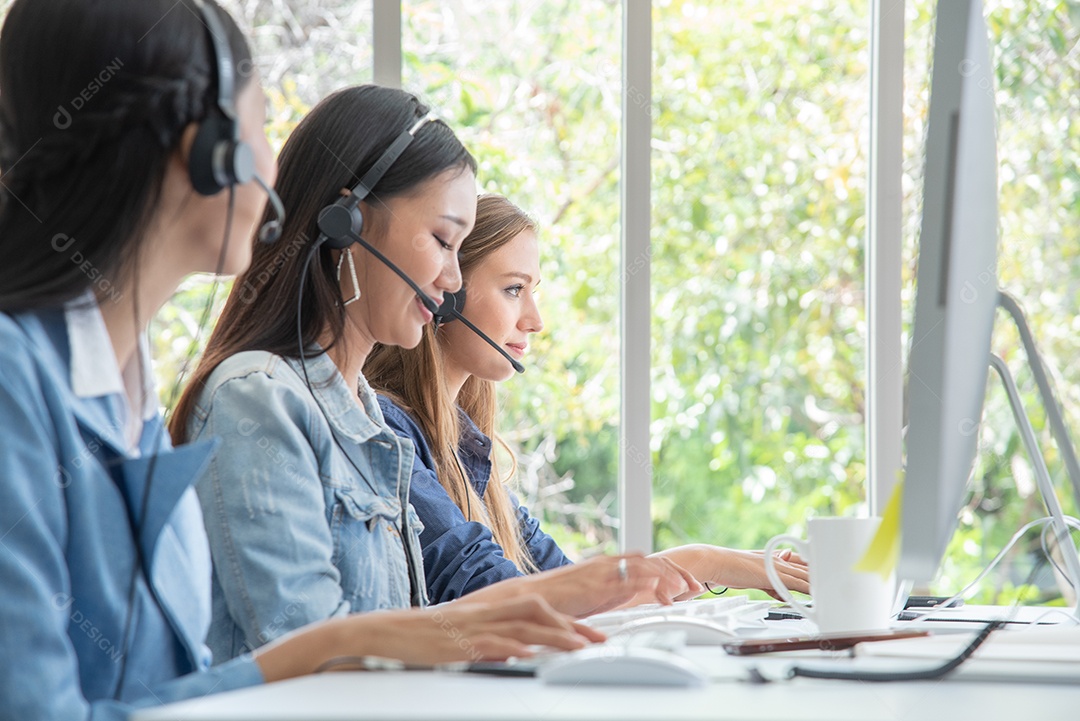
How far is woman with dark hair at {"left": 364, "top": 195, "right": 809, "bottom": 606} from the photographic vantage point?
4.95ft

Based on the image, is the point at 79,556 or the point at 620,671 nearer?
the point at 620,671

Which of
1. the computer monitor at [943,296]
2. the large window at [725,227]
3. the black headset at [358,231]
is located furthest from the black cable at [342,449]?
the large window at [725,227]

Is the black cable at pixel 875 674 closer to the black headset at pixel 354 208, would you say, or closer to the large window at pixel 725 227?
the black headset at pixel 354 208

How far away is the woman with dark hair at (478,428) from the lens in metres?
1.51

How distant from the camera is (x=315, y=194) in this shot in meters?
→ 1.38

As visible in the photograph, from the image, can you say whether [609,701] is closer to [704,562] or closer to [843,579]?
[843,579]

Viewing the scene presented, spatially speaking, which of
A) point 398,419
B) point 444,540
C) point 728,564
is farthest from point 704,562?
point 398,419

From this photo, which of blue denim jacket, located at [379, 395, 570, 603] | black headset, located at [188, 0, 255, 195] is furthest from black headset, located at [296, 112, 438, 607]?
black headset, located at [188, 0, 255, 195]

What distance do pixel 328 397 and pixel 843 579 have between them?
2.01 ft

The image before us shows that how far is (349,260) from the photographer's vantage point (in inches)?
55.1

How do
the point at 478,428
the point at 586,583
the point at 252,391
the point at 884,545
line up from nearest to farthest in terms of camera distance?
the point at 884,545, the point at 586,583, the point at 252,391, the point at 478,428

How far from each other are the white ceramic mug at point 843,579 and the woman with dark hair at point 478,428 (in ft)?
1.22

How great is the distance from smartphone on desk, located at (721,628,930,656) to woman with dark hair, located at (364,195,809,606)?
494mm

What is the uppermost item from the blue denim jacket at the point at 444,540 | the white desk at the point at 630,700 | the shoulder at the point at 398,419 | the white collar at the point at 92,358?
the white collar at the point at 92,358
